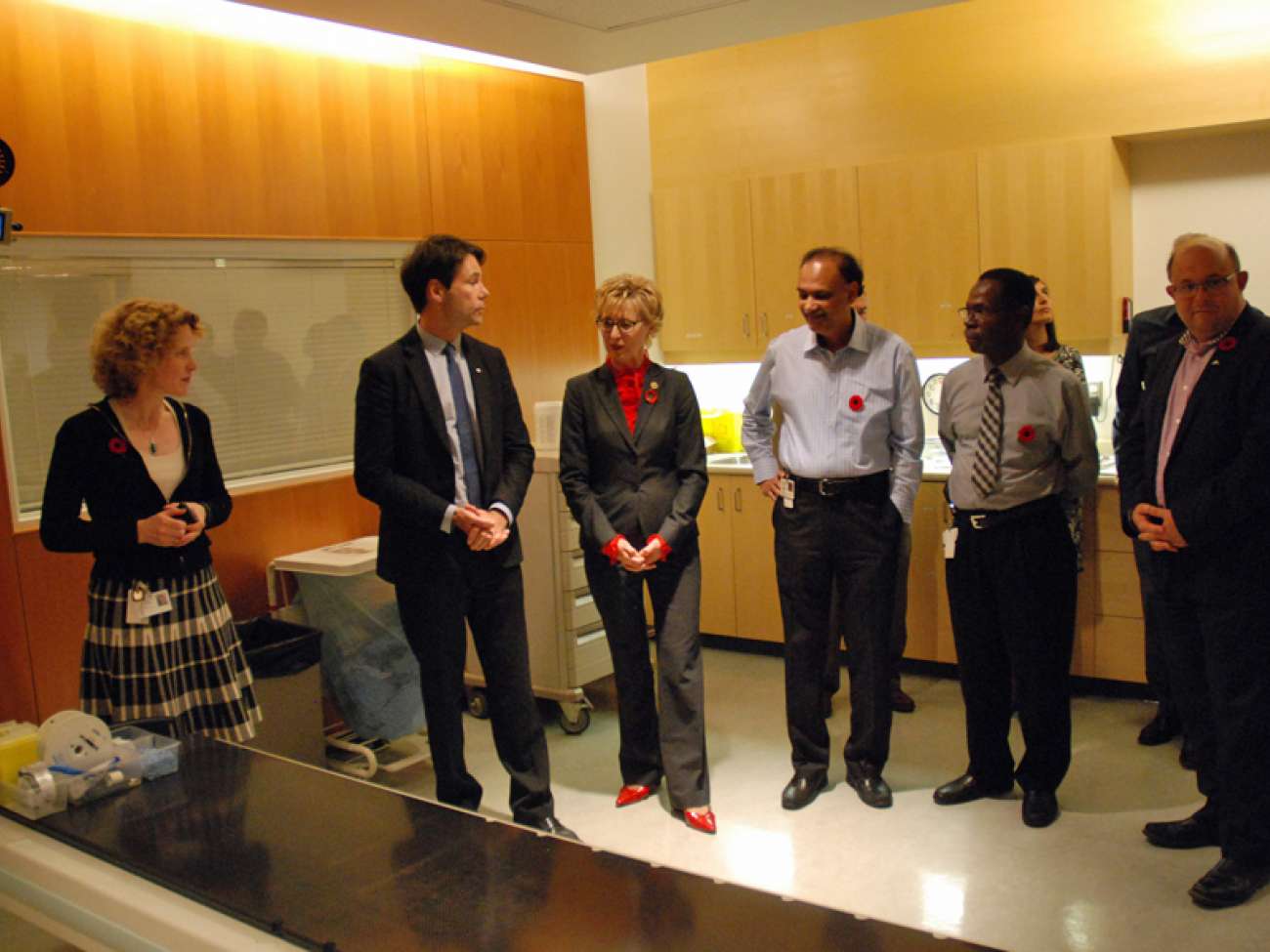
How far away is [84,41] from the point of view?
3.71 meters

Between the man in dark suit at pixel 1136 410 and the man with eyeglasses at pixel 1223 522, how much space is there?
0.56ft

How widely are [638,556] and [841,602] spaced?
0.73 metres

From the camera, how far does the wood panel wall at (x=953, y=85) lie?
181 inches

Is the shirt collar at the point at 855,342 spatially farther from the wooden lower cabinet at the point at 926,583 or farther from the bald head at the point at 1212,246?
the wooden lower cabinet at the point at 926,583

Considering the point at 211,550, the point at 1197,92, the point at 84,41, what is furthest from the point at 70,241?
the point at 1197,92

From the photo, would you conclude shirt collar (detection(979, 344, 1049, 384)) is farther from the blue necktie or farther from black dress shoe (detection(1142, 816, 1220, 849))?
the blue necktie

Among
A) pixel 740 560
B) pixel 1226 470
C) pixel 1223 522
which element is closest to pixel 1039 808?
pixel 1223 522

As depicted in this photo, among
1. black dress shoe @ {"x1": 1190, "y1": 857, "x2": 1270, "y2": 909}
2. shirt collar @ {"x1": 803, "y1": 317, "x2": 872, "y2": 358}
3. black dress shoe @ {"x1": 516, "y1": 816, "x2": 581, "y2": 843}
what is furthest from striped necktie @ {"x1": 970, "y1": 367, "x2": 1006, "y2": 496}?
black dress shoe @ {"x1": 516, "y1": 816, "x2": 581, "y2": 843}

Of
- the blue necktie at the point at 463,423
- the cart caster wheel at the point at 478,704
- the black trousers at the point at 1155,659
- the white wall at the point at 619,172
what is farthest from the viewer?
the white wall at the point at 619,172

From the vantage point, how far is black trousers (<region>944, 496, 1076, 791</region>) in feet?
11.5

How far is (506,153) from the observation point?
5.25 metres

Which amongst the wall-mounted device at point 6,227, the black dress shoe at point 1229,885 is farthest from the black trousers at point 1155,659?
the wall-mounted device at point 6,227

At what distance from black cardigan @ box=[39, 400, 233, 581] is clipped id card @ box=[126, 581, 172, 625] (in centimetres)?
4

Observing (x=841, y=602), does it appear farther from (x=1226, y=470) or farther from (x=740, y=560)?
(x=740, y=560)
